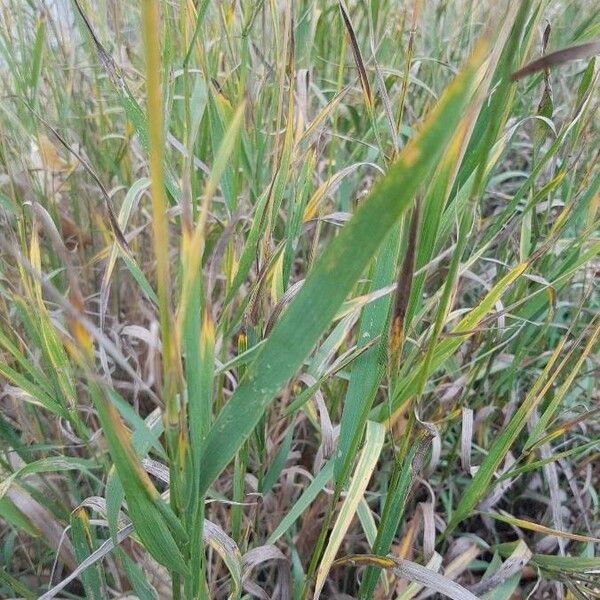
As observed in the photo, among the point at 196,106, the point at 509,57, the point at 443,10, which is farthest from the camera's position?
the point at 443,10

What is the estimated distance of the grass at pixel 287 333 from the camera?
288mm

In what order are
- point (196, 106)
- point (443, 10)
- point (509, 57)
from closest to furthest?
1. point (509, 57)
2. point (196, 106)
3. point (443, 10)

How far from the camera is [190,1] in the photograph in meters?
0.55

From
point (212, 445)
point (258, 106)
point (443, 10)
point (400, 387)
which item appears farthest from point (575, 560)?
point (443, 10)

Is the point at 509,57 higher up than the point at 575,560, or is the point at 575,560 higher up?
the point at 509,57

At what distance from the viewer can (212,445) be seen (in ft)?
1.08

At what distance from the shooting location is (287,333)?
293mm

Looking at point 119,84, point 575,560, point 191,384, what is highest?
point 119,84

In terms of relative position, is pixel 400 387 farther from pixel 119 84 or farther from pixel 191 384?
pixel 119 84

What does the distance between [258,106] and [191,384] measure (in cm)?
39

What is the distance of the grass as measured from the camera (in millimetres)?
288

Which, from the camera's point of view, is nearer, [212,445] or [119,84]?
[212,445]

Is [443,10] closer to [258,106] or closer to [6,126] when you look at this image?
[258,106]

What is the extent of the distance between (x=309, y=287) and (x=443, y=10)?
84 cm
